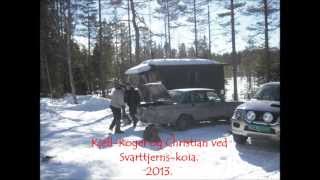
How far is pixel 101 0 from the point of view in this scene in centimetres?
435

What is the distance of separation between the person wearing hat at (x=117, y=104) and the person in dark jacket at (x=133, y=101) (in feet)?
0.25

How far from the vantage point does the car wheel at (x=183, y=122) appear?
4772 mm

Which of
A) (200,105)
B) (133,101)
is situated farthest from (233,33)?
(133,101)

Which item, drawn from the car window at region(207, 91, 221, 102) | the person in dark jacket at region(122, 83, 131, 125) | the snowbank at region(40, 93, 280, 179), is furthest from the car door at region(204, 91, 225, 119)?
the person in dark jacket at region(122, 83, 131, 125)

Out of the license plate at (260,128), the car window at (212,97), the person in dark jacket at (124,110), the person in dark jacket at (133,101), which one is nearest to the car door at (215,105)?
the car window at (212,97)

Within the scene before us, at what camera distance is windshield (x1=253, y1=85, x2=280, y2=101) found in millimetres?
4299

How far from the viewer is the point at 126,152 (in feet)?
13.6

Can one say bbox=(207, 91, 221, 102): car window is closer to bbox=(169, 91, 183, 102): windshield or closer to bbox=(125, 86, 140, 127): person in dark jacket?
bbox=(169, 91, 183, 102): windshield
